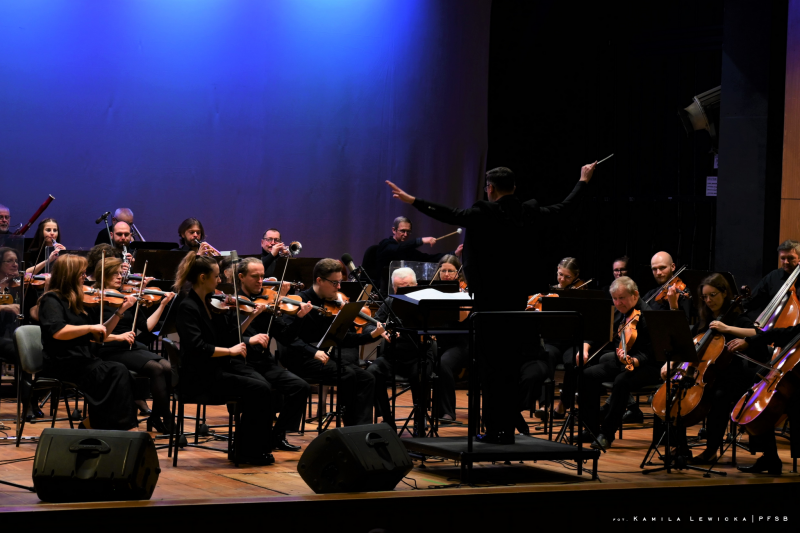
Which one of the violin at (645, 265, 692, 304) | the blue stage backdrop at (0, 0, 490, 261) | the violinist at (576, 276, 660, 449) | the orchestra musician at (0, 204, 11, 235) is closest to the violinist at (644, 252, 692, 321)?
the violin at (645, 265, 692, 304)

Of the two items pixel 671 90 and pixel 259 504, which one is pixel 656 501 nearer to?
pixel 259 504

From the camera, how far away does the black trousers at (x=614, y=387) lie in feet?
16.7

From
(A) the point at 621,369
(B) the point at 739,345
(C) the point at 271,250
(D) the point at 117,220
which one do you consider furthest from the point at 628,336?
(D) the point at 117,220

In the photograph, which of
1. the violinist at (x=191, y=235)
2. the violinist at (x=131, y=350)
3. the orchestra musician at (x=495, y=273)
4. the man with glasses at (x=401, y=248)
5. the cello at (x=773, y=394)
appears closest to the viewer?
the orchestra musician at (x=495, y=273)

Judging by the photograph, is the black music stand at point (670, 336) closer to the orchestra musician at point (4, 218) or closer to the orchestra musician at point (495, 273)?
the orchestra musician at point (495, 273)

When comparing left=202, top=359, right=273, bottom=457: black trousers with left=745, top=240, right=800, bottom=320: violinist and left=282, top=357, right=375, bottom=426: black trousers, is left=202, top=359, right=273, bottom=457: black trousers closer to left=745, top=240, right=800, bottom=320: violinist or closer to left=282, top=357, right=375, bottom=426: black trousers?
left=282, top=357, right=375, bottom=426: black trousers

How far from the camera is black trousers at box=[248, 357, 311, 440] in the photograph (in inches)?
185

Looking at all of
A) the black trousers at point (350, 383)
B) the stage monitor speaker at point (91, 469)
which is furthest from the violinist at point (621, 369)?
the stage monitor speaker at point (91, 469)

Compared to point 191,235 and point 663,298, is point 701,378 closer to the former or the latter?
point 663,298

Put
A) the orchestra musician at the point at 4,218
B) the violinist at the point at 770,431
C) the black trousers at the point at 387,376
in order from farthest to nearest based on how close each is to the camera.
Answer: the orchestra musician at the point at 4,218 → the black trousers at the point at 387,376 → the violinist at the point at 770,431

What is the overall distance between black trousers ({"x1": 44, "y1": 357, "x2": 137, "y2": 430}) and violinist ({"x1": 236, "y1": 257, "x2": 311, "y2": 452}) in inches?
25.3

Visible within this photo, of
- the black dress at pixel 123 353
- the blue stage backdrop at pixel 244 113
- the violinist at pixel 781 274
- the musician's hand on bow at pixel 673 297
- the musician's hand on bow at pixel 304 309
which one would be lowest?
the black dress at pixel 123 353

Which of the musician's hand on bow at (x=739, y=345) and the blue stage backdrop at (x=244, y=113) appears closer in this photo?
the musician's hand on bow at (x=739, y=345)

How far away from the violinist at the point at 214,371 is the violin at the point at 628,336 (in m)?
2.07
